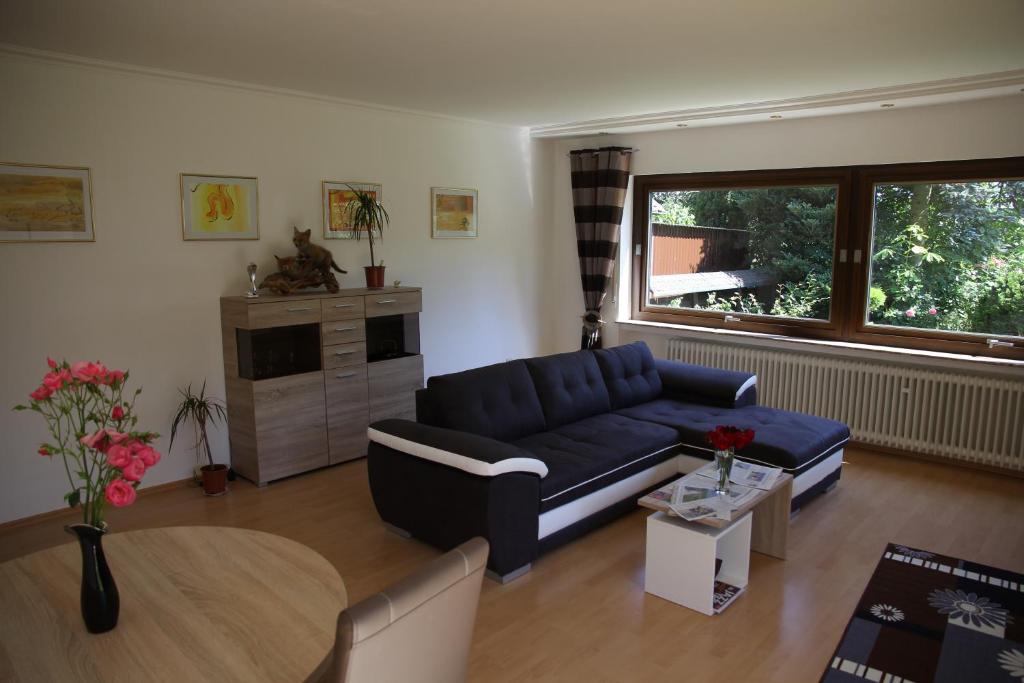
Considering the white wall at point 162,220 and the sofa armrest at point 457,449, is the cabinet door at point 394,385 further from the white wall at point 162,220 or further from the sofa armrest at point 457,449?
the sofa armrest at point 457,449

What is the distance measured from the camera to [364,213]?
5238 millimetres

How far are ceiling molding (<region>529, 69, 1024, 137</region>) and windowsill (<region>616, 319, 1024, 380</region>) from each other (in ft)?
5.52

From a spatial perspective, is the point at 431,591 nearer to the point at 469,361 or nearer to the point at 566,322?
the point at 469,361

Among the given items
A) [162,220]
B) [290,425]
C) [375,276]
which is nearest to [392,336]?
[375,276]

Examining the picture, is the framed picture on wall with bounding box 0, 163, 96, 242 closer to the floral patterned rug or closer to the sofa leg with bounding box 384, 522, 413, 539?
the sofa leg with bounding box 384, 522, 413, 539

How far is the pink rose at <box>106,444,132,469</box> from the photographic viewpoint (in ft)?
5.22

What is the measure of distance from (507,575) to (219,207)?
297 centimetres

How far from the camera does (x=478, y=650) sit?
111 inches

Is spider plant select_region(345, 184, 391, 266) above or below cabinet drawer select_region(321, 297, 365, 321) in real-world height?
above

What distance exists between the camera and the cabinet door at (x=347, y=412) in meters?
4.86

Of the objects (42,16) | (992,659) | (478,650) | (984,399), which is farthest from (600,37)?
(984,399)

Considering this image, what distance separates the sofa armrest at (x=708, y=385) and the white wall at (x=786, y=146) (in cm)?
135

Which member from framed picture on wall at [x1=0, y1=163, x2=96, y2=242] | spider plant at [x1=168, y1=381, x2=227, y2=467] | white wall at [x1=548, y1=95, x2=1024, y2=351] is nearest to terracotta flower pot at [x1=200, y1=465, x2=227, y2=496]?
spider plant at [x1=168, y1=381, x2=227, y2=467]

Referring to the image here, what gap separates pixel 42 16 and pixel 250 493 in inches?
108
